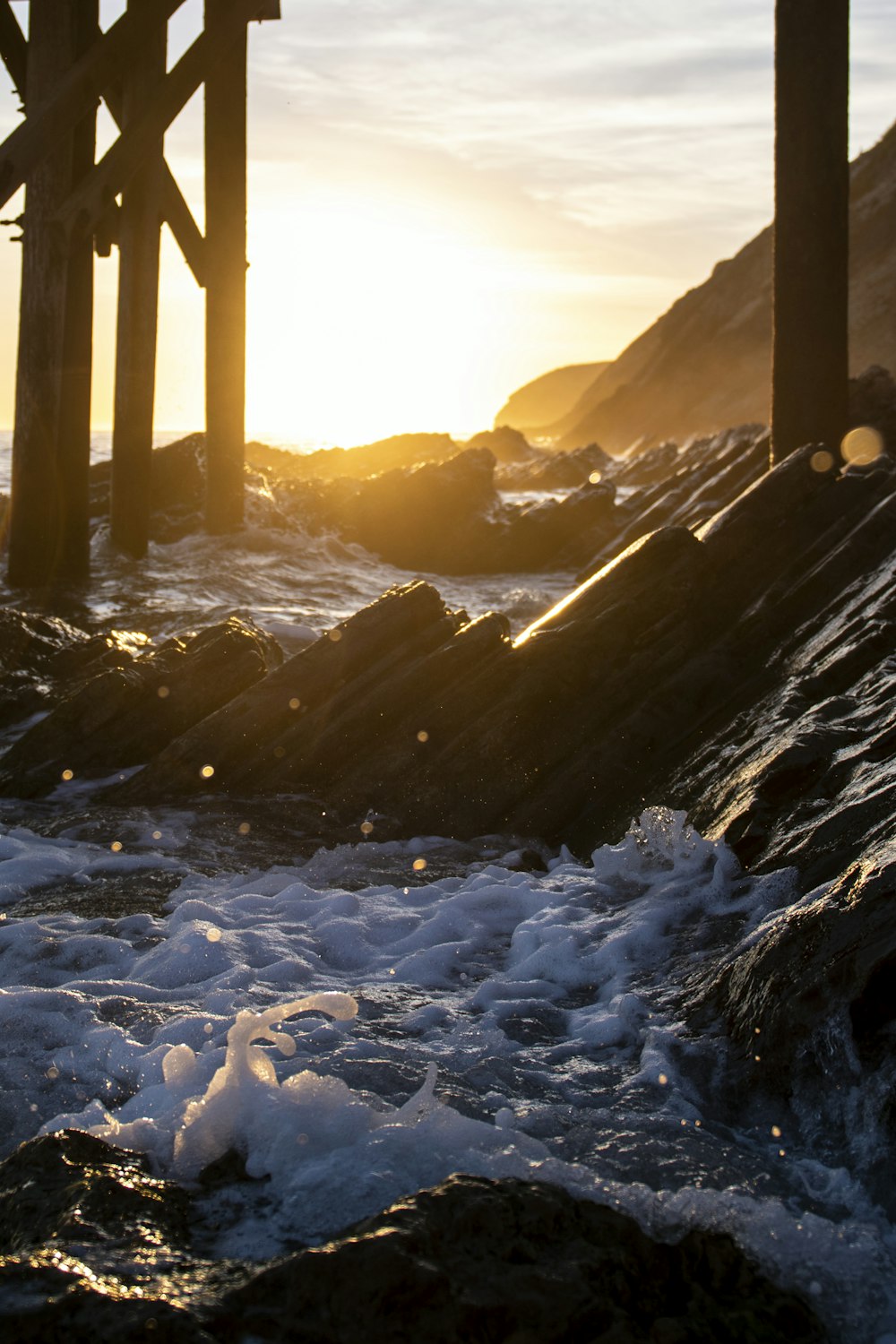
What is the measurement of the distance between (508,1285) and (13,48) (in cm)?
1025

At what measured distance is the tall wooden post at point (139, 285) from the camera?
990 cm

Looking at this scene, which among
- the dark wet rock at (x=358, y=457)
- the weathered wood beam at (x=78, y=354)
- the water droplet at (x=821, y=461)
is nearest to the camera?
the water droplet at (x=821, y=461)

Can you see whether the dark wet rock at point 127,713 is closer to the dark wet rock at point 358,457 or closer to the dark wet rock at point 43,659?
the dark wet rock at point 43,659

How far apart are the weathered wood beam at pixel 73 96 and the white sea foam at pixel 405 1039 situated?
5.42 metres

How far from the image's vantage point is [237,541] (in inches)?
510

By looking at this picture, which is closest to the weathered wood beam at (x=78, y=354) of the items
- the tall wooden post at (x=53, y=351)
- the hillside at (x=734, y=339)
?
the tall wooden post at (x=53, y=351)

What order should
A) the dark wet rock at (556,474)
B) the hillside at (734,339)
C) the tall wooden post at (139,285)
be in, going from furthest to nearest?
the hillside at (734,339) → the dark wet rock at (556,474) → the tall wooden post at (139,285)

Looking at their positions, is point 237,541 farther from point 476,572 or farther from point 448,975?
point 448,975

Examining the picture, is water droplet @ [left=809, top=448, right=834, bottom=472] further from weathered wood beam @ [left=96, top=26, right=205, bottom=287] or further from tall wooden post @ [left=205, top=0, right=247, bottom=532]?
tall wooden post @ [left=205, top=0, right=247, bottom=532]

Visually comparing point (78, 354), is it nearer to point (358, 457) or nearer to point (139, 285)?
point (139, 285)

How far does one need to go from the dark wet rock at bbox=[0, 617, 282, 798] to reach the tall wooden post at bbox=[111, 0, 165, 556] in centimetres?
440

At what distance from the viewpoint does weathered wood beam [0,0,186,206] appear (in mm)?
8273

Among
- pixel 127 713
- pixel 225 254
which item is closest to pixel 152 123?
pixel 225 254

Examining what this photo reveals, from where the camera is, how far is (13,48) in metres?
9.76
